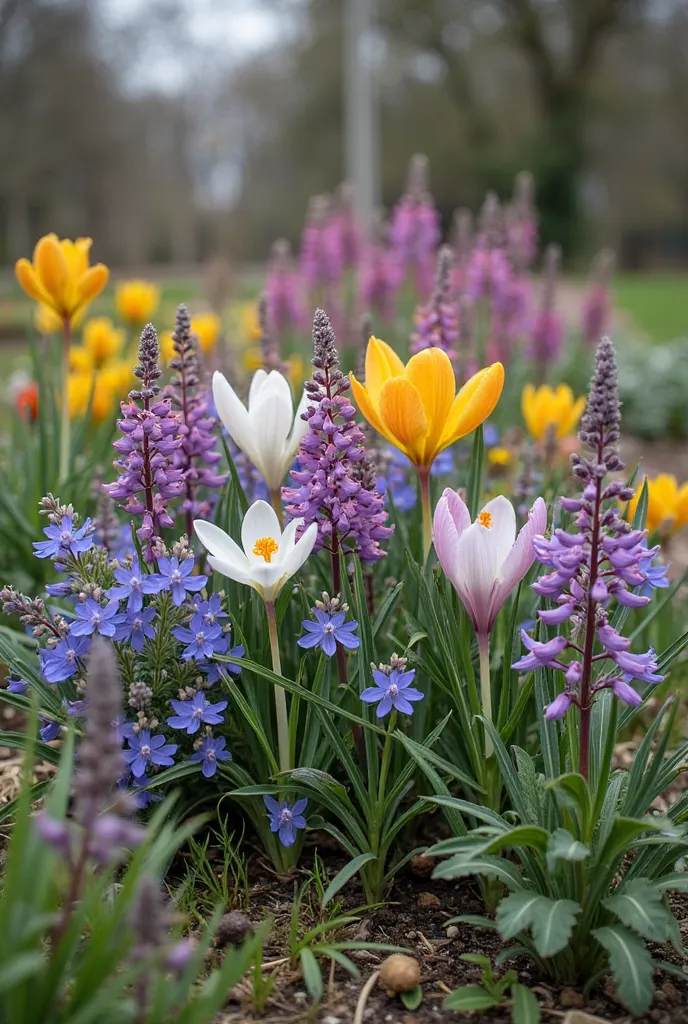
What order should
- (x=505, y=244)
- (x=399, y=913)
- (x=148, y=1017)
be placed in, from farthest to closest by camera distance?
(x=505, y=244) < (x=399, y=913) < (x=148, y=1017)

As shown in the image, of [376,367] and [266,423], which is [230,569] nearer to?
[266,423]

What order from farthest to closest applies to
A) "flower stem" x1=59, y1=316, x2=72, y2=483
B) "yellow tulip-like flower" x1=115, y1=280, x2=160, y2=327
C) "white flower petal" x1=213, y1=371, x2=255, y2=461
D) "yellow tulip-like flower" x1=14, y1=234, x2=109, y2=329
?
"yellow tulip-like flower" x1=115, y1=280, x2=160, y2=327 → "flower stem" x1=59, y1=316, x2=72, y2=483 → "yellow tulip-like flower" x1=14, y1=234, x2=109, y2=329 → "white flower petal" x1=213, y1=371, x2=255, y2=461

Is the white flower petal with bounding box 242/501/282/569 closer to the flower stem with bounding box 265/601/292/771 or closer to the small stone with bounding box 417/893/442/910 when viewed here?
the flower stem with bounding box 265/601/292/771

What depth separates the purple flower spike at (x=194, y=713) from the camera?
1.89m

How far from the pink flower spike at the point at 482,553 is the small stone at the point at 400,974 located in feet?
1.89

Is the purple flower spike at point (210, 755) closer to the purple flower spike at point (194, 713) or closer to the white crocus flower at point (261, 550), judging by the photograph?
the purple flower spike at point (194, 713)

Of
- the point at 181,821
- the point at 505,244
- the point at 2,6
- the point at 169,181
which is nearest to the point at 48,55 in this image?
the point at 2,6

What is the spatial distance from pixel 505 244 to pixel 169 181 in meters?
31.3

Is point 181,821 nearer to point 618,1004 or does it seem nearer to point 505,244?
→ point 618,1004

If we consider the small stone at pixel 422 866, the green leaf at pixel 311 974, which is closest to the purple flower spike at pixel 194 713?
the green leaf at pixel 311 974

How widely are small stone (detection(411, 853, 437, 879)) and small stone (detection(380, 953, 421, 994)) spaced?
0.37 metres

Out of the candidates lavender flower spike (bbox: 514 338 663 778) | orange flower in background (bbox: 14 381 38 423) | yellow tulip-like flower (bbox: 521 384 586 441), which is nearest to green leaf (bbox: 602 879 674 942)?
A: lavender flower spike (bbox: 514 338 663 778)

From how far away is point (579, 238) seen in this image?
107ft

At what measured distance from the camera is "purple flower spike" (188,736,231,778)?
192cm
